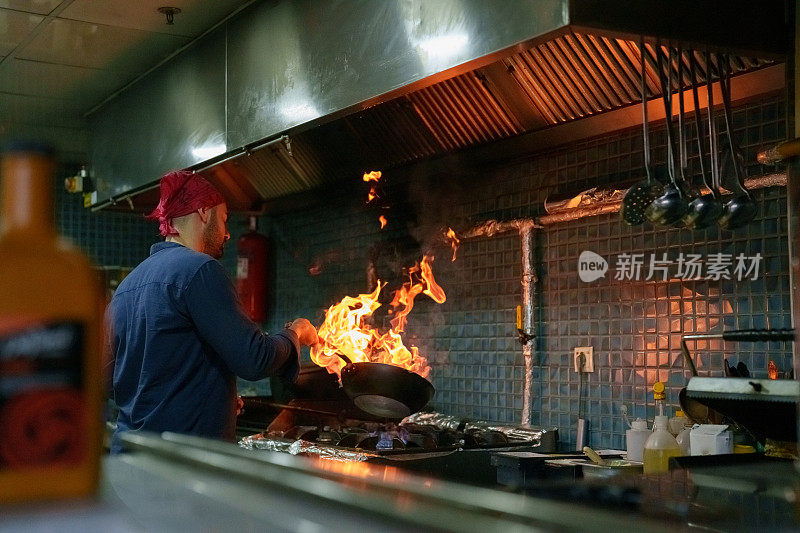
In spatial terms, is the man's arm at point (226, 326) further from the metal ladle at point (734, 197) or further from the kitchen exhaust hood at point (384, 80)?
the metal ladle at point (734, 197)

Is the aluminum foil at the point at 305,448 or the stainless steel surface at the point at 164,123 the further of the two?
the stainless steel surface at the point at 164,123

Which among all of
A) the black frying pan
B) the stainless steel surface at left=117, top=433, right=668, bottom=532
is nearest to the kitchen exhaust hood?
the black frying pan

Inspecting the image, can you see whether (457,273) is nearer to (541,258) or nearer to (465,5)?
(541,258)

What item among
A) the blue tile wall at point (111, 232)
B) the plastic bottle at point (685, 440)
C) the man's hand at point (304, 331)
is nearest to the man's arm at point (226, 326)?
the man's hand at point (304, 331)

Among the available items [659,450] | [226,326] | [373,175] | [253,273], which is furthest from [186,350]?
[253,273]

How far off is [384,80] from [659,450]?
4.03ft

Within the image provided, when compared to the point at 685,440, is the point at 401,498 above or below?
above

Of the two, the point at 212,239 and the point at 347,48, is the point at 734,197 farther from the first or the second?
the point at 212,239

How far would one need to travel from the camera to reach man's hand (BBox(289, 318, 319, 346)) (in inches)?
97.0

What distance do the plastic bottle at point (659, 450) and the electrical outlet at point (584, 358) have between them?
1.85 feet

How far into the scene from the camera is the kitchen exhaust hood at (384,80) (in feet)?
6.75

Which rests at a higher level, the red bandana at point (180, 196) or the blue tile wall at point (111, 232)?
the blue tile wall at point (111, 232)

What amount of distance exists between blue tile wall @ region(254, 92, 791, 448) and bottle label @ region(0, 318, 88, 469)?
2.10 m

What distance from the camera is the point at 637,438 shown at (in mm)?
2600
